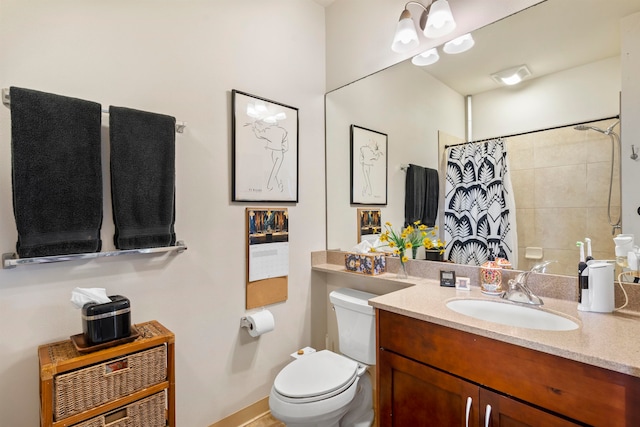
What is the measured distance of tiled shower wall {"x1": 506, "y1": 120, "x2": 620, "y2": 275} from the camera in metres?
1.31

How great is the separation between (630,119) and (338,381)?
1.71 meters

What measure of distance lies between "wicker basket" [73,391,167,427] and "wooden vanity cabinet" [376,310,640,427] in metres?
0.95

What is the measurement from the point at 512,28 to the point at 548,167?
0.72m

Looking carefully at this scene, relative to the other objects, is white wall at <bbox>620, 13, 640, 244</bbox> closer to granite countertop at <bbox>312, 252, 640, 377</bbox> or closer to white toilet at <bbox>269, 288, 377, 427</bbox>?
granite countertop at <bbox>312, 252, 640, 377</bbox>

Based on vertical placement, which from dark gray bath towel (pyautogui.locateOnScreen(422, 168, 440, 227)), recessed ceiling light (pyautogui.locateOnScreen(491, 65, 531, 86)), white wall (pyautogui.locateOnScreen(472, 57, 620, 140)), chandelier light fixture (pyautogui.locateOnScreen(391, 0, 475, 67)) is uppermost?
chandelier light fixture (pyautogui.locateOnScreen(391, 0, 475, 67))

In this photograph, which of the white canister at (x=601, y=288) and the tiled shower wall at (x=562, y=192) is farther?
the tiled shower wall at (x=562, y=192)

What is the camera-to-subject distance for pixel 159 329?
1.39 meters

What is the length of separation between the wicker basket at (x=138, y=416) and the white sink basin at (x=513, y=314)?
1320 mm

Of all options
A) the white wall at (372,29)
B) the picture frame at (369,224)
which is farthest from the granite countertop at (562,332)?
the white wall at (372,29)

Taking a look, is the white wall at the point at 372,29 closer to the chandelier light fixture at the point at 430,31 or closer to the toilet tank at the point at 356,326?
the chandelier light fixture at the point at 430,31

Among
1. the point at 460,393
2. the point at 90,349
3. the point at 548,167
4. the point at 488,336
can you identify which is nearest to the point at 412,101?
the point at 548,167

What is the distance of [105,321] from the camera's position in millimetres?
1182

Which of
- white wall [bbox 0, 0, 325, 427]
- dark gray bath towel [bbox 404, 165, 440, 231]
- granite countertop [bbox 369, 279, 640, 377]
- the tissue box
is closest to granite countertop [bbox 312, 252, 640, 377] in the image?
granite countertop [bbox 369, 279, 640, 377]

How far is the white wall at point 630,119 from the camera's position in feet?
4.03
